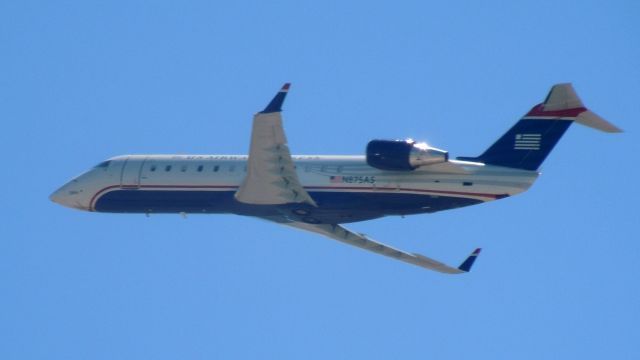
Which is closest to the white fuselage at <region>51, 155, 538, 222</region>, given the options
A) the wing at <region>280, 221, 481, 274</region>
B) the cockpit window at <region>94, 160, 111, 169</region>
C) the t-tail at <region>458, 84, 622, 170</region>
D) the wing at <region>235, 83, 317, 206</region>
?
the cockpit window at <region>94, 160, 111, 169</region>

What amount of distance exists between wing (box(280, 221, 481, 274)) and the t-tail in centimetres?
544

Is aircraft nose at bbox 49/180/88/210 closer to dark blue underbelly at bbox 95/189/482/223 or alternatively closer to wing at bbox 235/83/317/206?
dark blue underbelly at bbox 95/189/482/223

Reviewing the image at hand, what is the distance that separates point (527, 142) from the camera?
1873 inches

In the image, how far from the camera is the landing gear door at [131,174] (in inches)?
2069

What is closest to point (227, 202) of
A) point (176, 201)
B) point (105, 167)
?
point (176, 201)

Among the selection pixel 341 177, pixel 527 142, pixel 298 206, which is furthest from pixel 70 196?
pixel 527 142

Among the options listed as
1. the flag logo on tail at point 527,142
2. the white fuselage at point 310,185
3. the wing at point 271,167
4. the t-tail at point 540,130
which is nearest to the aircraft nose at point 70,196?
the white fuselage at point 310,185

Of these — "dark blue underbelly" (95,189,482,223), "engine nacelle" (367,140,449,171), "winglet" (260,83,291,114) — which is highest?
"winglet" (260,83,291,114)

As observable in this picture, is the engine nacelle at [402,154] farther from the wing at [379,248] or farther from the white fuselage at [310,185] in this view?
the wing at [379,248]

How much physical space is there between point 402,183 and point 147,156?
1033 centimetres

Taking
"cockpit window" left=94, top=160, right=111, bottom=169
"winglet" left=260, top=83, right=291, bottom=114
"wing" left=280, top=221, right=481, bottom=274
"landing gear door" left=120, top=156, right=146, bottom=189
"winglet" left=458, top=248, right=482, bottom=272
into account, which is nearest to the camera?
"winglet" left=260, top=83, right=291, bottom=114

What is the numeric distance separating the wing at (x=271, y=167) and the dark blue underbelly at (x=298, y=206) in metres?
0.53

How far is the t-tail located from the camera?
46.8 metres

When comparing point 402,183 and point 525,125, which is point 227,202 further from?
point 525,125
